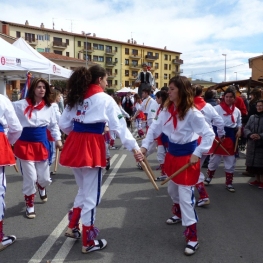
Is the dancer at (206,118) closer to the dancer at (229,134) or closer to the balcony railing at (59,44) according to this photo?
the dancer at (229,134)

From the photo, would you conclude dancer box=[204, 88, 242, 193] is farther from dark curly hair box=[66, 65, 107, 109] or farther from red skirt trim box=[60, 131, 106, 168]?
dark curly hair box=[66, 65, 107, 109]

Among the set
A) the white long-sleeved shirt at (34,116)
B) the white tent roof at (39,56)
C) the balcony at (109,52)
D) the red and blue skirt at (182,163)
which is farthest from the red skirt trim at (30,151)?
the balcony at (109,52)

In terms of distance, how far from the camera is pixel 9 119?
3662 mm

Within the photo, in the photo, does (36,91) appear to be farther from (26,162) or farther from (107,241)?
(107,241)

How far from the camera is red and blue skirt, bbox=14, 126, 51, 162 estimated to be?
4609 mm

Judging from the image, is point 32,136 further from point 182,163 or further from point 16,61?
point 16,61

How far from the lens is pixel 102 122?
136 inches

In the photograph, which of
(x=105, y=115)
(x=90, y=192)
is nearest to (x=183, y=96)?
(x=105, y=115)

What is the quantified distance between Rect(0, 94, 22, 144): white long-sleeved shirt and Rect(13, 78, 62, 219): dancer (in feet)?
2.51

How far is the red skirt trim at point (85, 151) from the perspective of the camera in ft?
11.2

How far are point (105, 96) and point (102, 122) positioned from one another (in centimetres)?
28

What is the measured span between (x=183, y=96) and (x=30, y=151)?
7.81 ft

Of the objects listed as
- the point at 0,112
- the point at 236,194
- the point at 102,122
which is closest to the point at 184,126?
the point at 102,122

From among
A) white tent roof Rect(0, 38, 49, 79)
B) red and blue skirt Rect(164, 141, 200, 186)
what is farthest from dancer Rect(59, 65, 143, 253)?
white tent roof Rect(0, 38, 49, 79)
